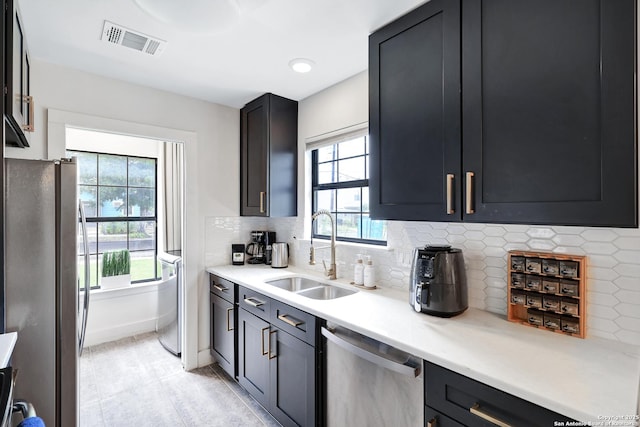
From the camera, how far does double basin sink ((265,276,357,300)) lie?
2166 millimetres

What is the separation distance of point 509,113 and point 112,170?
394cm

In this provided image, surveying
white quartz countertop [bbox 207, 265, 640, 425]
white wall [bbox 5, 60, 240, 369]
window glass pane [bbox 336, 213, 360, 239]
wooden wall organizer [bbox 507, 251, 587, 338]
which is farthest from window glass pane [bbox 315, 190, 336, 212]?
wooden wall organizer [bbox 507, 251, 587, 338]

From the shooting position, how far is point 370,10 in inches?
60.8

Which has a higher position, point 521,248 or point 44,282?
point 521,248

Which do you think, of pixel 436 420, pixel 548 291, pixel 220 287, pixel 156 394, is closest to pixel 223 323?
pixel 220 287

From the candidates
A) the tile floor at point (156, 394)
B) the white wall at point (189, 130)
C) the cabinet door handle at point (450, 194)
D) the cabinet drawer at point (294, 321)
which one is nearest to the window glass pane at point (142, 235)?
the tile floor at point (156, 394)

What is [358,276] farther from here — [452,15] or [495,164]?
[452,15]

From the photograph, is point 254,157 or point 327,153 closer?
point 327,153

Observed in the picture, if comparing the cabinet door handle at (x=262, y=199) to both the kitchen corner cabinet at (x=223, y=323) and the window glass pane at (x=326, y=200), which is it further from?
the kitchen corner cabinet at (x=223, y=323)

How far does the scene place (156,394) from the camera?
2340 millimetres

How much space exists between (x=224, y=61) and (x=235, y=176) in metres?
1.16

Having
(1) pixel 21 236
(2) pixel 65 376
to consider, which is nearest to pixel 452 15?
(1) pixel 21 236

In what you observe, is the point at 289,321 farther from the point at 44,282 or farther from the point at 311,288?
the point at 44,282

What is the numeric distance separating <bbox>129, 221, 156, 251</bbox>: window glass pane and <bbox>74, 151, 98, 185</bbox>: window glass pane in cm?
64
